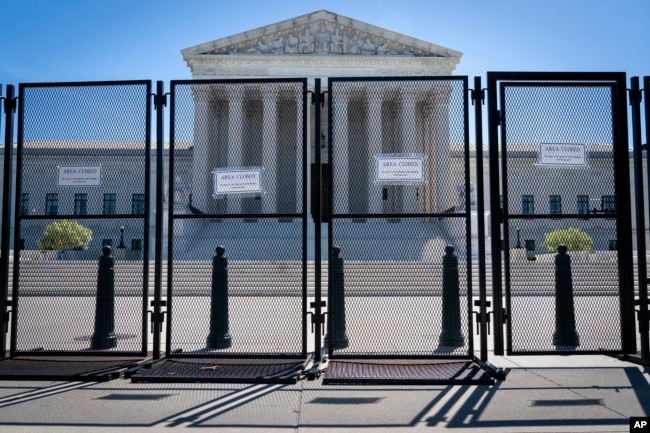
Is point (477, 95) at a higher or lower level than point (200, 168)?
higher

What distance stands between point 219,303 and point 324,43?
40.6m

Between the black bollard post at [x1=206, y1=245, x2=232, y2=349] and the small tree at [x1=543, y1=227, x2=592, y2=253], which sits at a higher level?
the small tree at [x1=543, y1=227, x2=592, y2=253]

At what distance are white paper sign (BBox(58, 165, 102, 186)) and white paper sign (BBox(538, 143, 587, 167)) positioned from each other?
5.25 metres

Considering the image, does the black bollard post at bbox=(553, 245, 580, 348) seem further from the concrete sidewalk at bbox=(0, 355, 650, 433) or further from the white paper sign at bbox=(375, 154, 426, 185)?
the white paper sign at bbox=(375, 154, 426, 185)

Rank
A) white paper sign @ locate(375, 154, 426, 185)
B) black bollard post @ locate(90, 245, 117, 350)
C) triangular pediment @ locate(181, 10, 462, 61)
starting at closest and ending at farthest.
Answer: white paper sign @ locate(375, 154, 426, 185) < black bollard post @ locate(90, 245, 117, 350) < triangular pediment @ locate(181, 10, 462, 61)

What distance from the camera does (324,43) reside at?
149 feet

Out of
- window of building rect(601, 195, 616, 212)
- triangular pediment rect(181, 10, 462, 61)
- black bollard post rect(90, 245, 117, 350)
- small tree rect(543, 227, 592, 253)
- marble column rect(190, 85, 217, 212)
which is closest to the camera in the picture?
window of building rect(601, 195, 616, 212)

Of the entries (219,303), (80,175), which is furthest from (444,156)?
(80,175)

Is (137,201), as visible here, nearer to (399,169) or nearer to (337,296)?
(337,296)

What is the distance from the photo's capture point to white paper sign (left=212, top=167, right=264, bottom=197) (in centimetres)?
683

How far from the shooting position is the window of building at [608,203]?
Result: 7.15 metres

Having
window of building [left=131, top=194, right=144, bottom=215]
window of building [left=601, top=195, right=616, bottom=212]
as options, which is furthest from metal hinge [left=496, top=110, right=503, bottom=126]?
window of building [left=131, top=194, right=144, bottom=215]

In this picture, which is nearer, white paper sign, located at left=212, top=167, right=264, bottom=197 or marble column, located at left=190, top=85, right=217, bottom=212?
white paper sign, located at left=212, top=167, right=264, bottom=197

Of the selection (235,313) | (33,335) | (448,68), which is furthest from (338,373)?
(448,68)
